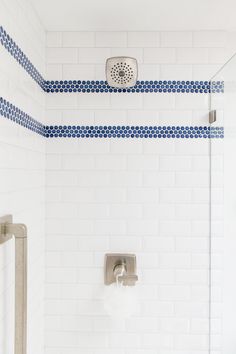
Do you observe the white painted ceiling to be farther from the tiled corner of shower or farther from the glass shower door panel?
the glass shower door panel

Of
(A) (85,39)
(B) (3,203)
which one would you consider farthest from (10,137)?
(A) (85,39)

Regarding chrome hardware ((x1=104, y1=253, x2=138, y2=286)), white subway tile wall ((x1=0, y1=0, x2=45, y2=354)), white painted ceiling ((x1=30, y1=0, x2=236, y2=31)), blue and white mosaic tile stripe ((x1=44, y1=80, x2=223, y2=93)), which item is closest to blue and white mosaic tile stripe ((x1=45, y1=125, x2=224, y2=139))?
blue and white mosaic tile stripe ((x1=44, y1=80, x2=223, y2=93))

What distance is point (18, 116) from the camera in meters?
1.39

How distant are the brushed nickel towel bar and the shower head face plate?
82 centimetres

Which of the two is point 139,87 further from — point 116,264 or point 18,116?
point 116,264

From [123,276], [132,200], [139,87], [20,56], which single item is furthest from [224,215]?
[20,56]

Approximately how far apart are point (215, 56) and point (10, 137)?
1.11 meters

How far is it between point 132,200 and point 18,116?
73 cm

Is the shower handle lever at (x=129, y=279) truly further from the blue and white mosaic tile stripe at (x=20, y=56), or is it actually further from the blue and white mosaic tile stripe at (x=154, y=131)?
the blue and white mosaic tile stripe at (x=20, y=56)

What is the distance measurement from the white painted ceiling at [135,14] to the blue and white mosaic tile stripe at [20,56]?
28 centimetres

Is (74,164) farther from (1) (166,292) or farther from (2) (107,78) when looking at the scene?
(1) (166,292)

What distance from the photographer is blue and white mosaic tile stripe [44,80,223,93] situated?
6.04ft

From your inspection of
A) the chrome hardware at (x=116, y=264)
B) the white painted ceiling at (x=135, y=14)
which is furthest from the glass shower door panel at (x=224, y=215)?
the chrome hardware at (x=116, y=264)

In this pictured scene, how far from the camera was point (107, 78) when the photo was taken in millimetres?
1712
